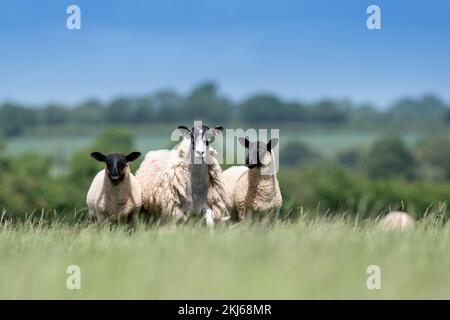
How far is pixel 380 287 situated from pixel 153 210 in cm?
639

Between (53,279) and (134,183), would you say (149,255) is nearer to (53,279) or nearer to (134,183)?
(53,279)

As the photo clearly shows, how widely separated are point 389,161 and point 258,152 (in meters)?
146

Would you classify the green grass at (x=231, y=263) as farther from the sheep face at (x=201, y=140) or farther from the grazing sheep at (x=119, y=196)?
the grazing sheep at (x=119, y=196)

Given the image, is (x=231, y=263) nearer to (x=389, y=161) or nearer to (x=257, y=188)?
(x=257, y=188)

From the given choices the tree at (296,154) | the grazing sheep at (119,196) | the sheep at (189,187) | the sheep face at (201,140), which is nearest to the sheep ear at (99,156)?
the grazing sheep at (119,196)

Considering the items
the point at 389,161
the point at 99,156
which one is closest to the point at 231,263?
the point at 99,156

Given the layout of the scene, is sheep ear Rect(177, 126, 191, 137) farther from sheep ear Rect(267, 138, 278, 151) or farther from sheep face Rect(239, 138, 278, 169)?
sheep ear Rect(267, 138, 278, 151)

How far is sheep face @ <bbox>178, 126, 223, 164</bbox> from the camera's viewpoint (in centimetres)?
1299

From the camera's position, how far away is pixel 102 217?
1438cm

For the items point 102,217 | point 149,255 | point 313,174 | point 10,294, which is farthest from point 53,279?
point 313,174

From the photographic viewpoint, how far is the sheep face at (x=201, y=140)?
12992mm

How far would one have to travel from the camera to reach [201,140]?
12992 mm

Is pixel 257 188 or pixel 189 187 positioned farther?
pixel 257 188

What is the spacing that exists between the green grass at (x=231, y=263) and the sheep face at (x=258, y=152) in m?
3.22
